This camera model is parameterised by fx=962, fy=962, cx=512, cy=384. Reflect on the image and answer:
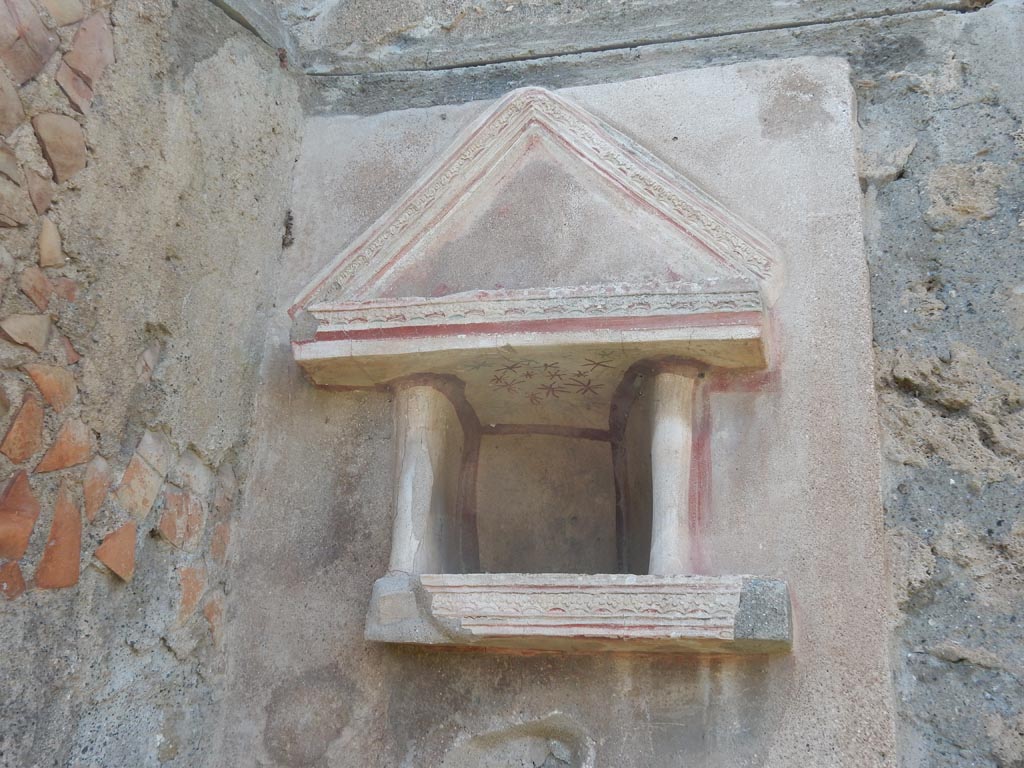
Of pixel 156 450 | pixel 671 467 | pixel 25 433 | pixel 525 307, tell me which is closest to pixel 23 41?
pixel 25 433

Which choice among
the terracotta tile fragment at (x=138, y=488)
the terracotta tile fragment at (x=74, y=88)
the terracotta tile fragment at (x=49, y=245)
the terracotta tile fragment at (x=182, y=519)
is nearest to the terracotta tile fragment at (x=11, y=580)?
the terracotta tile fragment at (x=138, y=488)

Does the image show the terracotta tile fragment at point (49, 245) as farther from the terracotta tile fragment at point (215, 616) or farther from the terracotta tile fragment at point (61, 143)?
the terracotta tile fragment at point (215, 616)

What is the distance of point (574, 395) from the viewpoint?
2.89 metres

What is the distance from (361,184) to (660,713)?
192 cm

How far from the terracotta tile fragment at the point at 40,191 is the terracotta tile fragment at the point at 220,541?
0.97m

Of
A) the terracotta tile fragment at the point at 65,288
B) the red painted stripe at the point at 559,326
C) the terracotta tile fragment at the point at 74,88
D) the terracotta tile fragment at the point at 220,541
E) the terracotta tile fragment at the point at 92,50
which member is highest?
the terracotta tile fragment at the point at 92,50

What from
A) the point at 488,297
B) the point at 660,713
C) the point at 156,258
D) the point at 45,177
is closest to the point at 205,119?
the point at 156,258

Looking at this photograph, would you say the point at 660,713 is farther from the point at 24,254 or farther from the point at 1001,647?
the point at 24,254

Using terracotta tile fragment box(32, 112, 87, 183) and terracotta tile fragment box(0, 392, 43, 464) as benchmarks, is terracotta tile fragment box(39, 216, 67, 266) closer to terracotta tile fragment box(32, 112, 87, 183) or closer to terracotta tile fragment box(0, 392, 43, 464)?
terracotta tile fragment box(32, 112, 87, 183)

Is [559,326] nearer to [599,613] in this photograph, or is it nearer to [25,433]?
[599,613]

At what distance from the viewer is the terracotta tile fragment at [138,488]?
7.73 feet

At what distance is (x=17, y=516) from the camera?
2.02 m

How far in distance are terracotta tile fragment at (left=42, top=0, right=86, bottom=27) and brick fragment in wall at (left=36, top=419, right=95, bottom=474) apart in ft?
3.19

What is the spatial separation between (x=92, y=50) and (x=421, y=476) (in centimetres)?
138
